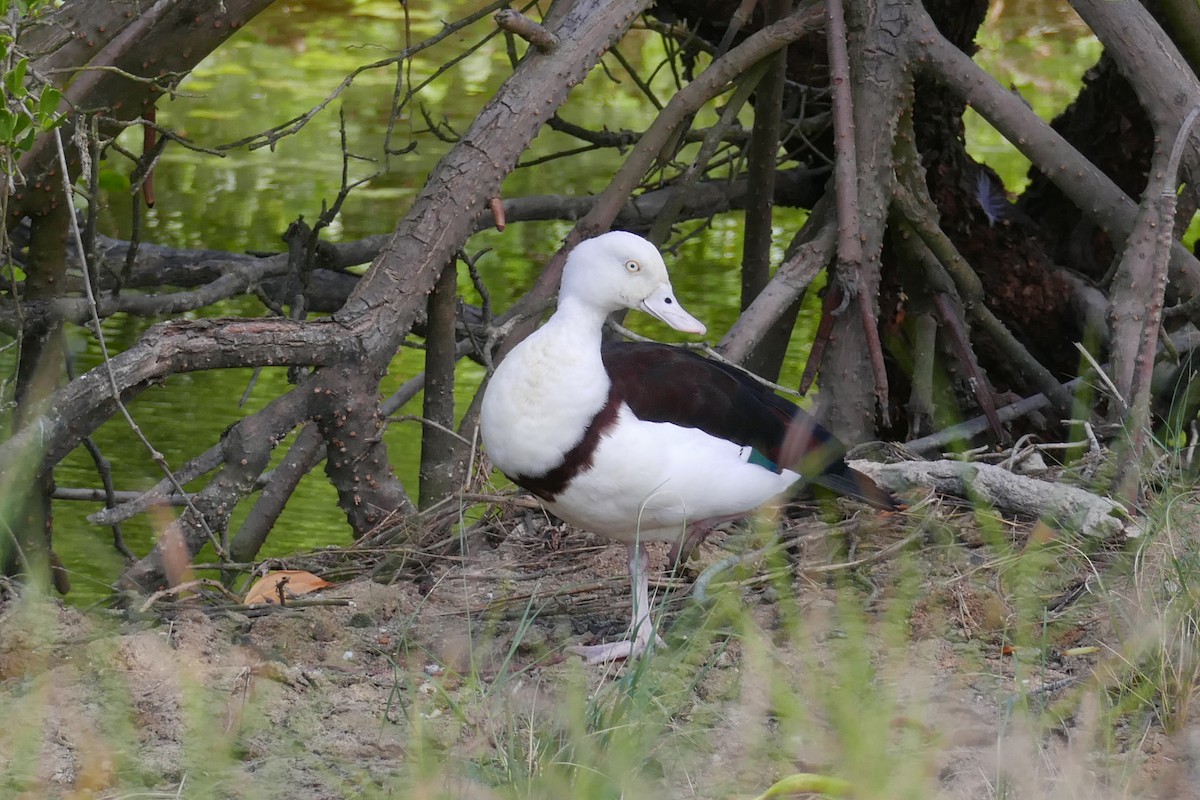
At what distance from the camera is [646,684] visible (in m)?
2.23

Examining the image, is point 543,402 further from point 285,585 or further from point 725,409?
point 285,585

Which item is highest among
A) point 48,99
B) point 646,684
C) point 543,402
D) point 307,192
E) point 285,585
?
point 48,99

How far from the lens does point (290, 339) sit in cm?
309

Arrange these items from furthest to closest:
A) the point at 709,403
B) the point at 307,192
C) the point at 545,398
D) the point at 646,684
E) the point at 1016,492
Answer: the point at 307,192
the point at 1016,492
the point at 709,403
the point at 545,398
the point at 646,684

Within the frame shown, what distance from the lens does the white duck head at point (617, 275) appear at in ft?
9.44

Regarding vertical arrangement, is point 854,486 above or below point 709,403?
below

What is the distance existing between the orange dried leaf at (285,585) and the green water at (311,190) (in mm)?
1006

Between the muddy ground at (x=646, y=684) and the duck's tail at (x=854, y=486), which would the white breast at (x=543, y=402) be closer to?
the muddy ground at (x=646, y=684)

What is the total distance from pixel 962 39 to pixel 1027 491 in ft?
7.46

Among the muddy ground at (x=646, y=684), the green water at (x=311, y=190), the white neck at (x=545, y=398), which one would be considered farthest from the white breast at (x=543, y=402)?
the green water at (x=311, y=190)

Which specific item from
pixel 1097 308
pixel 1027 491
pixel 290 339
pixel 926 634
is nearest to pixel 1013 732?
pixel 926 634

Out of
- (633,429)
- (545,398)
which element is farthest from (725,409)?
(545,398)

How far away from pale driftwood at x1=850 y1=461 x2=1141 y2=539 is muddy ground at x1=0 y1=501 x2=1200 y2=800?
0.06 meters

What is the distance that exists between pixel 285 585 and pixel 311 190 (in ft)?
17.7
